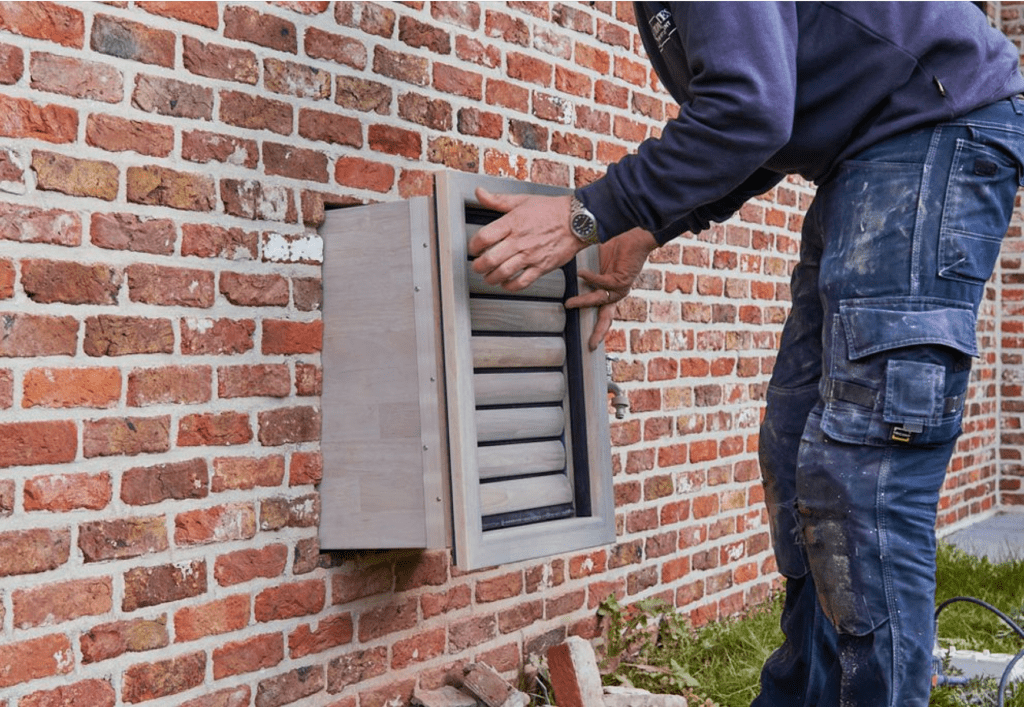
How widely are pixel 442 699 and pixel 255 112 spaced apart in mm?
1342

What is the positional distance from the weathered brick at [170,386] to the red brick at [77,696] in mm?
487

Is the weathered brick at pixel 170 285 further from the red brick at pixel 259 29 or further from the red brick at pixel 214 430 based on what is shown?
the red brick at pixel 259 29

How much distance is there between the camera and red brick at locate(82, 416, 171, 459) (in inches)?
78.0

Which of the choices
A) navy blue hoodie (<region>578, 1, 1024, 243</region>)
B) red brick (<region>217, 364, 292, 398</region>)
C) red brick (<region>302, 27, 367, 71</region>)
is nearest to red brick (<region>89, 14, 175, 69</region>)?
red brick (<region>302, 27, 367, 71</region>)

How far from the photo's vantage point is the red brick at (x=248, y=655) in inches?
87.0

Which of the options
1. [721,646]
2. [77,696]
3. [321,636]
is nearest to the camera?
[77,696]

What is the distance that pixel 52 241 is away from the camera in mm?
1920

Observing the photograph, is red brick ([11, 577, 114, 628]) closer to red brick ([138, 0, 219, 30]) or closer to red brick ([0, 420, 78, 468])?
red brick ([0, 420, 78, 468])

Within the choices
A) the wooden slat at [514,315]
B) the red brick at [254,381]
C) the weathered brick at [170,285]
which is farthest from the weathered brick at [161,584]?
the wooden slat at [514,315]

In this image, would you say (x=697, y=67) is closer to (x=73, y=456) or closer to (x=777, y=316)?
(x=73, y=456)

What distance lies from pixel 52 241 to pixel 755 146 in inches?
46.3

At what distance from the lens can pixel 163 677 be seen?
82.8 inches

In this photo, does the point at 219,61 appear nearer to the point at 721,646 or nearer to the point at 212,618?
the point at 212,618

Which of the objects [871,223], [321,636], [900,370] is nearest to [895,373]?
[900,370]
